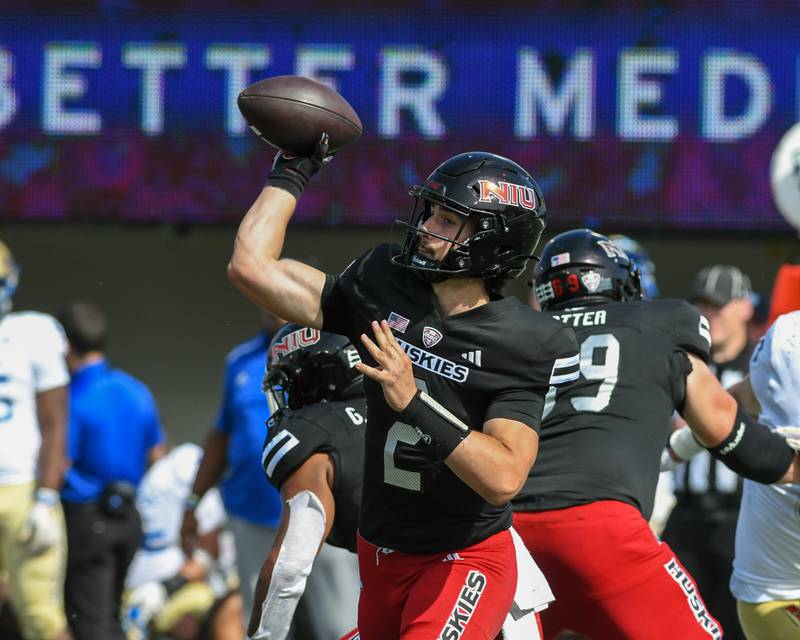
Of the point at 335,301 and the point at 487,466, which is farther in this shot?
the point at 335,301

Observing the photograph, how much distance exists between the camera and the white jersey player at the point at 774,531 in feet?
13.4

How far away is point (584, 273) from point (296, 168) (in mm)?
1222

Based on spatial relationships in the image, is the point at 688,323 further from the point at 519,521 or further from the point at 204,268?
the point at 204,268

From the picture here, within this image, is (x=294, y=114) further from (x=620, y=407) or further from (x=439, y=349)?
(x=620, y=407)

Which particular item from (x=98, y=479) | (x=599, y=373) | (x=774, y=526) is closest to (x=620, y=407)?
(x=599, y=373)

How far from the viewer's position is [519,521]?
4.04m

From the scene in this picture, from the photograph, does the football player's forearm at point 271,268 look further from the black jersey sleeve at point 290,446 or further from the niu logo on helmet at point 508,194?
the black jersey sleeve at point 290,446

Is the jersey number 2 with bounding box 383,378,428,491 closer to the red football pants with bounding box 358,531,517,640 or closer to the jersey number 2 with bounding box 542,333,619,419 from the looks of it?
the red football pants with bounding box 358,531,517,640

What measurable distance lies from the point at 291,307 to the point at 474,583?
80cm

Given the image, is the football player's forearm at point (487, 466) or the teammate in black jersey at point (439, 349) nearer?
the football player's forearm at point (487, 466)

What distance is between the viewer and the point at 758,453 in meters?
4.03

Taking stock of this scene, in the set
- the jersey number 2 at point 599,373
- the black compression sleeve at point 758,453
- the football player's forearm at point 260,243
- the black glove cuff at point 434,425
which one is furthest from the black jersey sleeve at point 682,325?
the football player's forearm at point 260,243

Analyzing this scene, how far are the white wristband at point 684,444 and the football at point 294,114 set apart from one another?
1.75 m

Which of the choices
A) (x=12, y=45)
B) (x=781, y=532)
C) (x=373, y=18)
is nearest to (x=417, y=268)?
(x=781, y=532)
